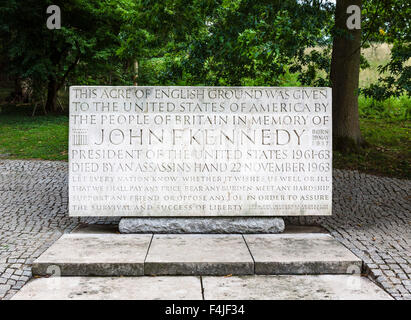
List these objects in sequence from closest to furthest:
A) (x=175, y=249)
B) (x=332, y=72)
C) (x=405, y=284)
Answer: (x=405, y=284) → (x=175, y=249) → (x=332, y=72)

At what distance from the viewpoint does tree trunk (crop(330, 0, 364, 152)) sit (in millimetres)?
11102

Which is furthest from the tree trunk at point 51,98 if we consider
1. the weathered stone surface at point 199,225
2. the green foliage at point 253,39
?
the weathered stone surface at point 199,225

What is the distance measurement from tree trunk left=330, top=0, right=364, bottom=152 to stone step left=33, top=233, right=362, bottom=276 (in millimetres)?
6580

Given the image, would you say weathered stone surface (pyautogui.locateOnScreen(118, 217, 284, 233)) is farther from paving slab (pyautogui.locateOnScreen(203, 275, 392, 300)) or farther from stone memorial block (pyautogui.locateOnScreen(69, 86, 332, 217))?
paving slab (pyautogui.locateOnScreen(203, 275, 392, 300))

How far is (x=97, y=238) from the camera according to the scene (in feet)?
18.0

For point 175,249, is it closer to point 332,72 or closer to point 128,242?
point 128,242

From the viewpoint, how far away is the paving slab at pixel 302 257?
4.68m

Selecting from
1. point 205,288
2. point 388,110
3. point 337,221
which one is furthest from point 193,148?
point 388,110

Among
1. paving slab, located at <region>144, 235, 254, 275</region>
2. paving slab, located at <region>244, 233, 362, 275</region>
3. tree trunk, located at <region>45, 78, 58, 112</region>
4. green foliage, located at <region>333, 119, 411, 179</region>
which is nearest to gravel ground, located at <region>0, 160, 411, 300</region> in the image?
paving slab, located at <region>244, 233, 362, 275</region>

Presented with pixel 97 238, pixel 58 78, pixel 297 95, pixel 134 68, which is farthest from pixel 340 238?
pixel 58 78

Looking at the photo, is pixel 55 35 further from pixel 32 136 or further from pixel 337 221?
pixel 337 221

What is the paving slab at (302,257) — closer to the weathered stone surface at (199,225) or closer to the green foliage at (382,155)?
the weathered stone surface at (199,225)

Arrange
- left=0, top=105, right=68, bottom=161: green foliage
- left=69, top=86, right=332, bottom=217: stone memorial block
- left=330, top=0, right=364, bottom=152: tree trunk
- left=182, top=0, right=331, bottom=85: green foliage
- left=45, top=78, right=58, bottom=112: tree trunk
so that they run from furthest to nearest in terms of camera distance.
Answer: left=45, top=78, right=58, bottom=112: tree trunk, left=0, top=105, right=68, bottom=161: green foliage, left=330, top=0, right=364, bottom=152: tree trunk, left=182, top=0, right=331, bottom=85: green foliage, left=69, top=86, right=332, bottom=217: stone memorial block

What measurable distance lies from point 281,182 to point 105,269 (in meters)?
2.46
